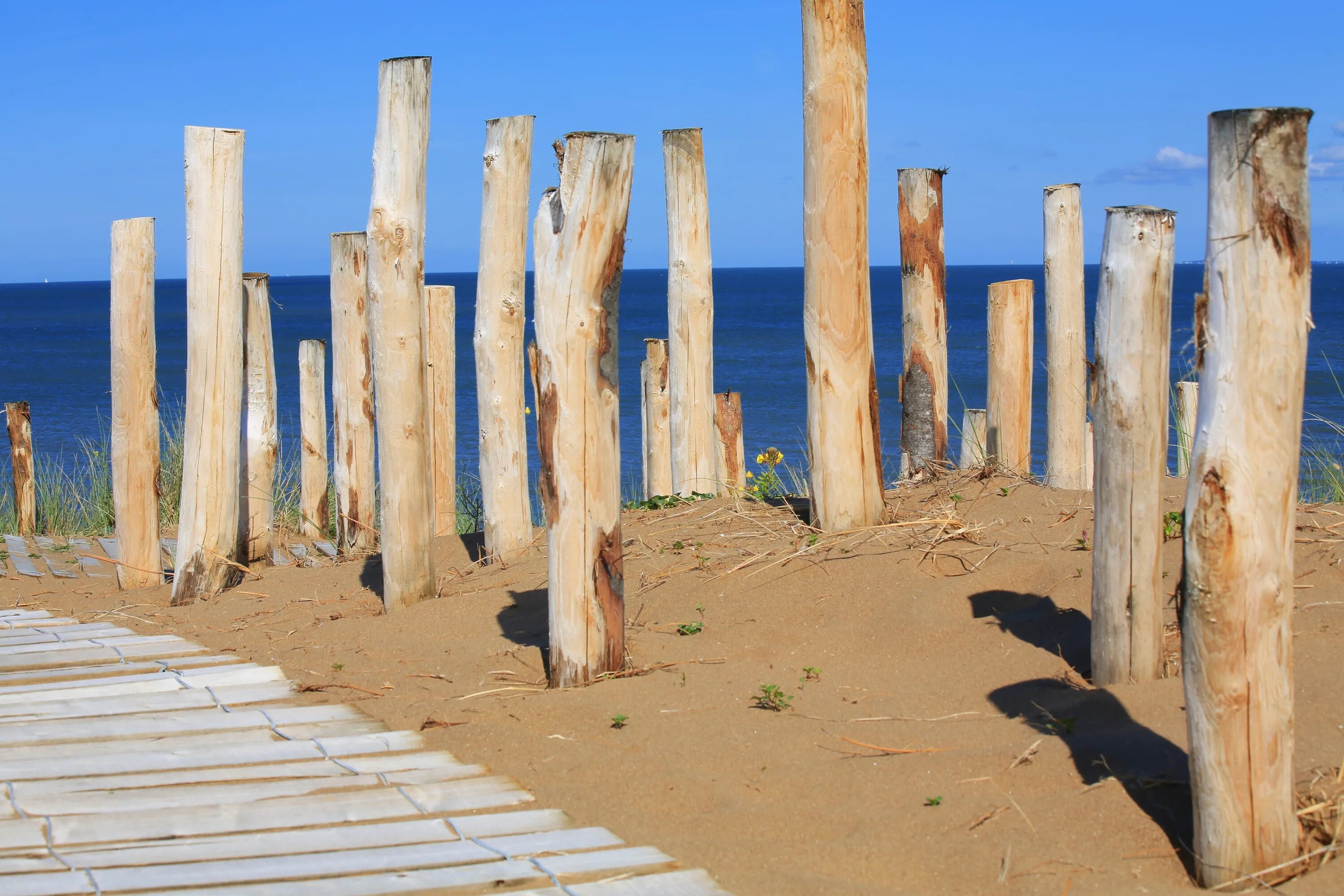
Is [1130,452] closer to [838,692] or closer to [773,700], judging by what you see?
[838,692]

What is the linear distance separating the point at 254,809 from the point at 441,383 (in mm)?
4038

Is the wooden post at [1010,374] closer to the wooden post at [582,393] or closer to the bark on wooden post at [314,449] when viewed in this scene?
the wooden post at [582,393]

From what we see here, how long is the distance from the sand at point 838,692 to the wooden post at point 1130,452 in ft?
0.57

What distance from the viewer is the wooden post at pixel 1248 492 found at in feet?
8.53

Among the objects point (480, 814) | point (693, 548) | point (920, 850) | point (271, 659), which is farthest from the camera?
point (693, 548)

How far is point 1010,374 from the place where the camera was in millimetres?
6555

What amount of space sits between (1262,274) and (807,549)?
2.86 m

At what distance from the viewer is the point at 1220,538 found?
267 centimetres

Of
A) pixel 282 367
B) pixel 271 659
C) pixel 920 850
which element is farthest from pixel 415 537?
pixel 282 367

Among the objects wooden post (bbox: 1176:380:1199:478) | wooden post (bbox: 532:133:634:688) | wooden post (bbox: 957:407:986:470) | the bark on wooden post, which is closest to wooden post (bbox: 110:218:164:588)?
the bark on wooden post

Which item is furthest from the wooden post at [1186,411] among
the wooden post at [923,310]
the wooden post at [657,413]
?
the wooden post at [657,413]

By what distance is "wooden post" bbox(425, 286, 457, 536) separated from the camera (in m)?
7.07

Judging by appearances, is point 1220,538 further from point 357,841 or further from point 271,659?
point 271,659

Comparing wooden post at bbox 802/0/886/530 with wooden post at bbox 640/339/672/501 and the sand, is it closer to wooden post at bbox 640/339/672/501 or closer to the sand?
the sand
